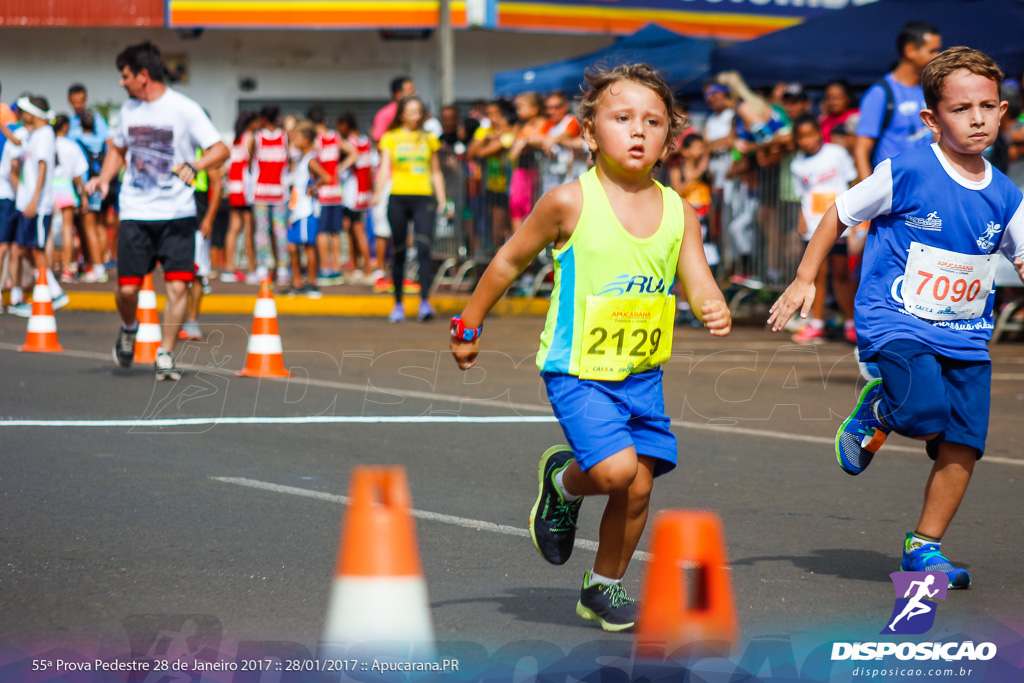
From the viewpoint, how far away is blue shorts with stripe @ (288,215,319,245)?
15.7 meters

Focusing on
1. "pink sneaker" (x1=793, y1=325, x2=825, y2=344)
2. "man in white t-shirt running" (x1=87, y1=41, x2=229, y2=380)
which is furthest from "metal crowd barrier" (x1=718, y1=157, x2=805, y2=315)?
"man in white t-shirt running" (x1=87, y1=41, x2=229, y2=380)

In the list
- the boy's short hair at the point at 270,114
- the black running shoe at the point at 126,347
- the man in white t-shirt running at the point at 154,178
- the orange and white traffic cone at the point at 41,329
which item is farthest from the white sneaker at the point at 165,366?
the boy's short hair at the point at 270,114

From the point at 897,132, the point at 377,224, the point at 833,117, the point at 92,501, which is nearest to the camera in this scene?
the point at 92,501

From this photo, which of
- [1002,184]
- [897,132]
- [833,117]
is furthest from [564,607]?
[833,117]

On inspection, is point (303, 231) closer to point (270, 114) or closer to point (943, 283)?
point (270, 114)

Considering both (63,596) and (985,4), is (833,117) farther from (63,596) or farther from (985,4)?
(63,596)

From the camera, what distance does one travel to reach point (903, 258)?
4.69m

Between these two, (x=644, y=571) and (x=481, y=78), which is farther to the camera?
(x=481, y=78)

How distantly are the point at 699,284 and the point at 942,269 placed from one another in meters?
1.03

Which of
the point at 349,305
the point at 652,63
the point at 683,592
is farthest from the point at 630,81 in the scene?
the point at 652,63

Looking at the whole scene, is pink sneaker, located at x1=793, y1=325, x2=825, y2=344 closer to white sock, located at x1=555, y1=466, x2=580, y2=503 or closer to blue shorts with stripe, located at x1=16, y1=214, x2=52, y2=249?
blue shorts with stripe, located at x1=16, y1=214, x2=52, y2=249

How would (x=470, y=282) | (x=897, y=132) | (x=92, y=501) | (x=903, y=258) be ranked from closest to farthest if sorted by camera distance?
(x=903, y=258) → (x=92, y=501) → (x=897, y=132) → (x=470, y=282)

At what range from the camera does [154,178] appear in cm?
937

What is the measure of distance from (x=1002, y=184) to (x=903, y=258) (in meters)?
0.44
